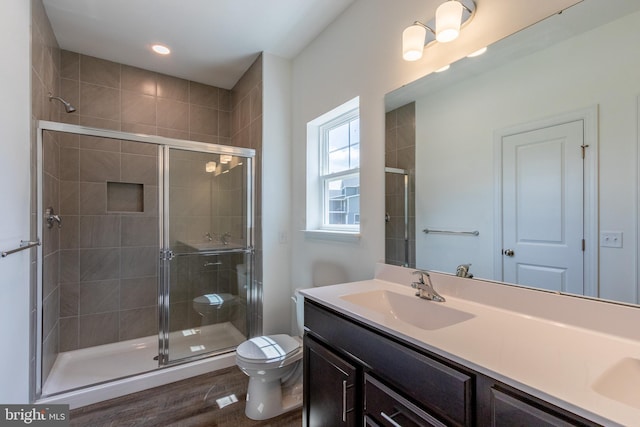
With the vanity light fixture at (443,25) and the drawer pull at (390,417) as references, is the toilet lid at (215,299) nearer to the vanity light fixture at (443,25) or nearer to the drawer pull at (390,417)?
the drawer pull at (390,417)

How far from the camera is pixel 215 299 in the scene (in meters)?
2.76

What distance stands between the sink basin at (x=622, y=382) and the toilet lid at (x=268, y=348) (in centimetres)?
154

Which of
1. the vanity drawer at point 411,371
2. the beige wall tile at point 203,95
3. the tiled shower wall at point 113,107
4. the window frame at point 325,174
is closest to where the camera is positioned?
the vanity drawer at point 411,371

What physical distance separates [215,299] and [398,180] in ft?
6.81

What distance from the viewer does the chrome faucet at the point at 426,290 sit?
1.28m

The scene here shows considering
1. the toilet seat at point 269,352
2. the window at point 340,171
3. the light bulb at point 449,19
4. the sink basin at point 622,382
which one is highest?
the light bulb at point 449,19

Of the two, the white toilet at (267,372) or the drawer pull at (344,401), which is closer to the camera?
the drawer pull at (344,401)

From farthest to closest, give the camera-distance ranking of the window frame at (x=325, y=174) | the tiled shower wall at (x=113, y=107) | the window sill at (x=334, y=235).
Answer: the window frame at (x=325, y=174) < the tiled shower wall at (x=113, y=107) < the window sill at (x=334, y=235)

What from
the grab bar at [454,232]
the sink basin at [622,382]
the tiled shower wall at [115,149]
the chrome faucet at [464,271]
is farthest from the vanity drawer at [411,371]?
the tiled shower wall at [115,149]

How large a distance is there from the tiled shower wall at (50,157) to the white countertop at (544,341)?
73.8 inches

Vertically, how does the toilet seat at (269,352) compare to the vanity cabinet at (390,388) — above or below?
below

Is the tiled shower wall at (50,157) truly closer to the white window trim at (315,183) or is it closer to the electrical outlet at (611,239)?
the white window trim at (315,183)

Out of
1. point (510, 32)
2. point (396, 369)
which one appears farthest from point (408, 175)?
point (396, 369)

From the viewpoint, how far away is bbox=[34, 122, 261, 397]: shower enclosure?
2.36 meters
